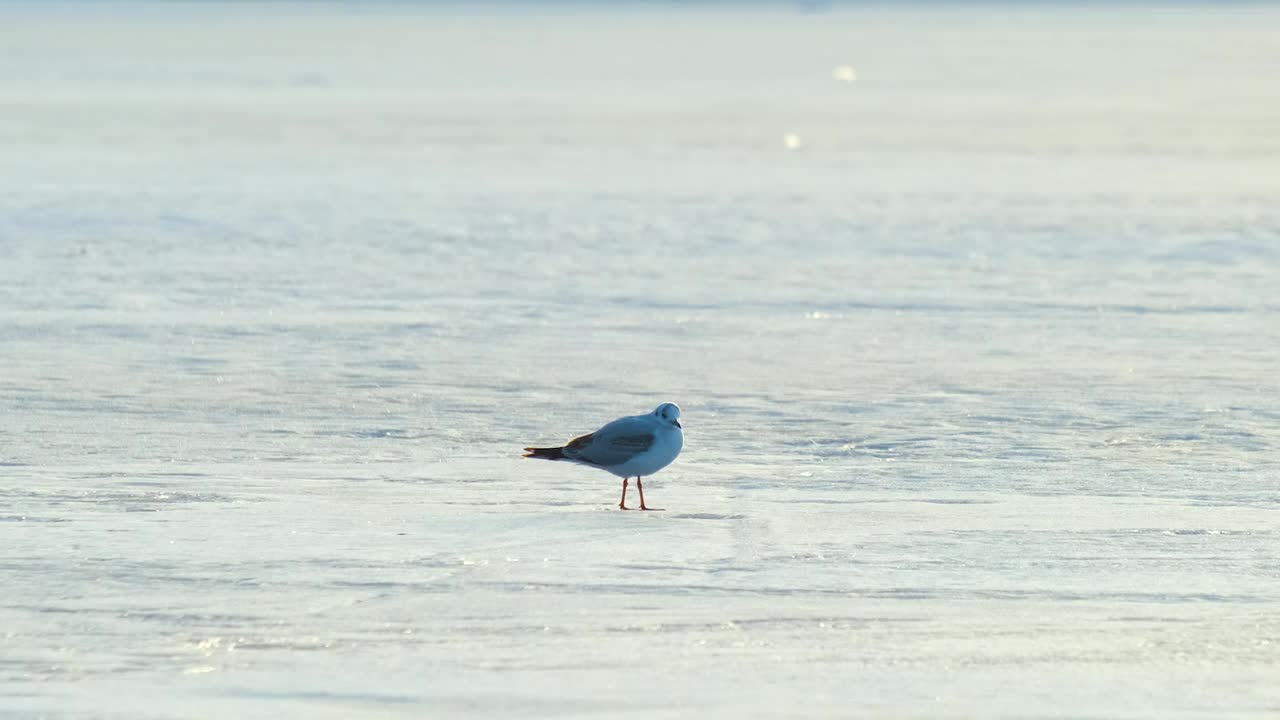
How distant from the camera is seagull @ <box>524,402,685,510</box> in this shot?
527cm

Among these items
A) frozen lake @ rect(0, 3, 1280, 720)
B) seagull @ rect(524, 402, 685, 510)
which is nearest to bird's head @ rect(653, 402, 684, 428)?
seagull @ rect(524, 402, 685, 510)

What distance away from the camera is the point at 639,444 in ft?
17.3

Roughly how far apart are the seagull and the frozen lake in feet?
0.51

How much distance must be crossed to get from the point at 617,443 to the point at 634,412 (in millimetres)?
1587

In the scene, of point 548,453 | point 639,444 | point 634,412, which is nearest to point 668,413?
point 639,444

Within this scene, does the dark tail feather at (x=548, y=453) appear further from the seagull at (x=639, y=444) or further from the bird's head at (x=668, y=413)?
the bird's head at (x=668, y=413)

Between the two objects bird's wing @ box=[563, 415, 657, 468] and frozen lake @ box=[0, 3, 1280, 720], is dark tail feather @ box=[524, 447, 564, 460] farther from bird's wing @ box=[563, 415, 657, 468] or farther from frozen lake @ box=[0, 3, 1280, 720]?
frozen lake @ box=[0, 3, 1280, 720]

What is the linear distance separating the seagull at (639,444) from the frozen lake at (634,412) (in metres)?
0.16

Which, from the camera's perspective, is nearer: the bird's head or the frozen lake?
the frozen lake

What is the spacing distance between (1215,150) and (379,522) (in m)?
15.4

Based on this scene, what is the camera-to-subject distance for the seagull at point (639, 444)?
527cm

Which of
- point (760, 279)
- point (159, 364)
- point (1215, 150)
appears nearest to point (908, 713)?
point (159, 364)

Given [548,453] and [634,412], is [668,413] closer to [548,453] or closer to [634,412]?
[548,453]

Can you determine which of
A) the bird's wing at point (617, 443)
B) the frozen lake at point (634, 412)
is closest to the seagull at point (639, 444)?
the bird's wing at point (617, 443)
